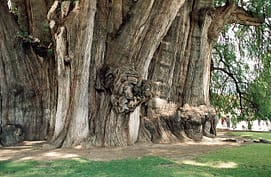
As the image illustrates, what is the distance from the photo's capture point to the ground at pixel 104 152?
664 cm

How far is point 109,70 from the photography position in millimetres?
8156

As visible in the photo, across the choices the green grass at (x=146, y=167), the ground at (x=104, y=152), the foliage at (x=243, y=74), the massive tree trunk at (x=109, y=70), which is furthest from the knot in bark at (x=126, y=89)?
Answer: the foliage at (x=243, y=74)

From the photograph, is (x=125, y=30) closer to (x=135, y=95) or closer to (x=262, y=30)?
(x=135, y=95)

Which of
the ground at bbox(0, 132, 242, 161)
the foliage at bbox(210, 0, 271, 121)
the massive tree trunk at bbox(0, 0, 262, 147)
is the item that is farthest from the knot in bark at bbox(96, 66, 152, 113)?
the foliage at bbox(210, 0, 271, 121)

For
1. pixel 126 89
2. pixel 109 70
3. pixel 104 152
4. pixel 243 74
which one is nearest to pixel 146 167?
pixel 104 152

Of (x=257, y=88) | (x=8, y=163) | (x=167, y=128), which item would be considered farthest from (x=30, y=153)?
(x=257, y=88)

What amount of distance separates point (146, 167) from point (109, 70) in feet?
9.92

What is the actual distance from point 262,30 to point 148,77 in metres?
4.87

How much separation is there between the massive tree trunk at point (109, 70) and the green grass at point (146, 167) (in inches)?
70.3

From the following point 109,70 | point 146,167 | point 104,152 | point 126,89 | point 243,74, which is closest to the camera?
point 146,167

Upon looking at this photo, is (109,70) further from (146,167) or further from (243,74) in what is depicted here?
(243,74)

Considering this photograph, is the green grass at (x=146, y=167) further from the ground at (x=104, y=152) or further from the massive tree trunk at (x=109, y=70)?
the massive tree trunk at (x=109, y=70)

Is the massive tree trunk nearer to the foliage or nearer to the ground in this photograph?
the ground

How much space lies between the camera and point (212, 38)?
34.6 feet
